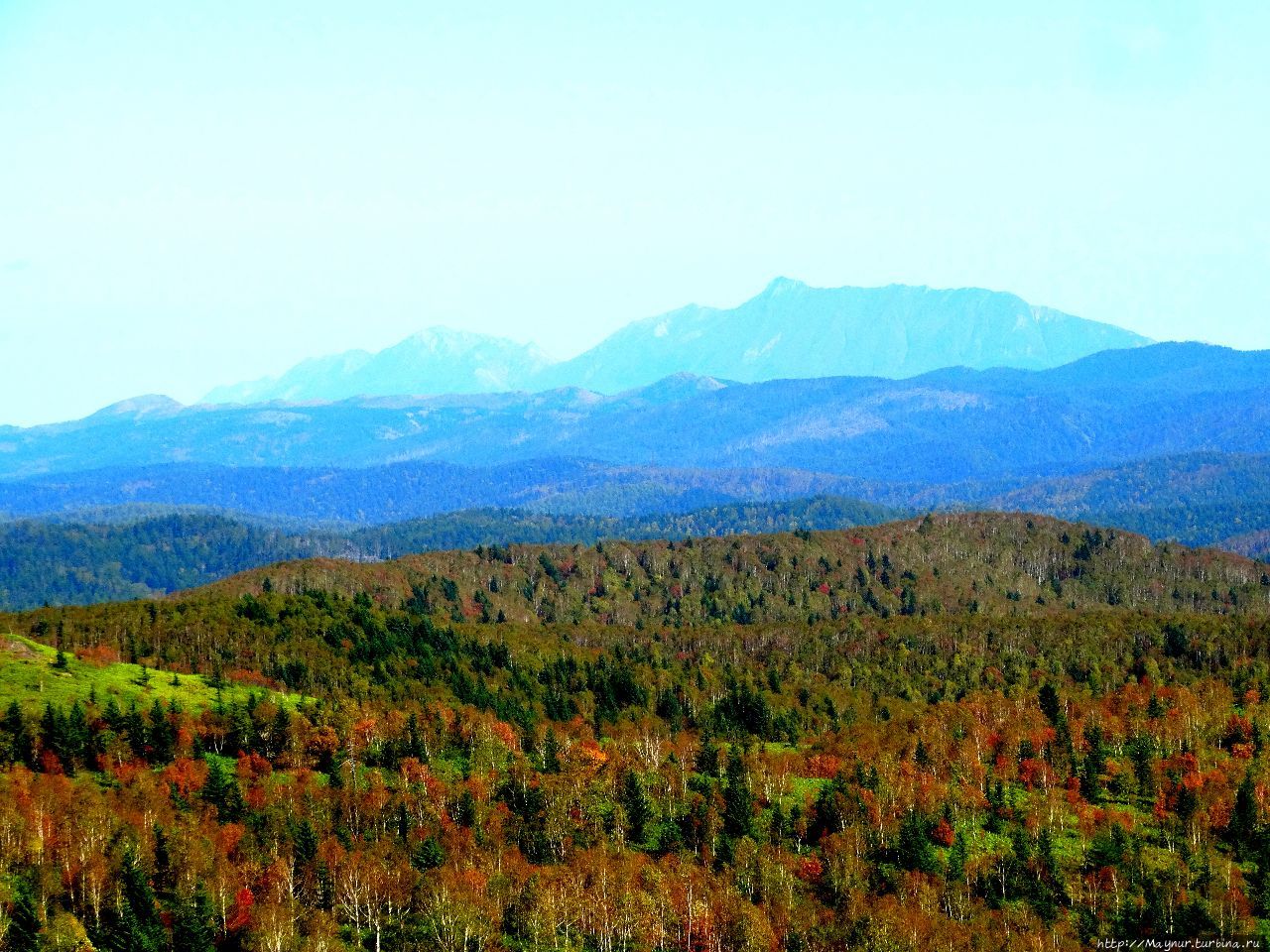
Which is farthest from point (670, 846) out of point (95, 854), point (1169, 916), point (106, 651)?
point (106, 651)

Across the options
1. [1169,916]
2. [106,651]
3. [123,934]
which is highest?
[106,651]

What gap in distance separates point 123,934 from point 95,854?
1148 centimetres

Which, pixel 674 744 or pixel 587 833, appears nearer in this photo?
pixel 587 833

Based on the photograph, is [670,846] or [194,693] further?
[194,693]

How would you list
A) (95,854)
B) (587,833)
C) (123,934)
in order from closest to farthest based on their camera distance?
(123,934), (95,854), (587,833)

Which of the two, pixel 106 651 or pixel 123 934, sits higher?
pixel 106 651

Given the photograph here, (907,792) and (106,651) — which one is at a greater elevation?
(106,651)

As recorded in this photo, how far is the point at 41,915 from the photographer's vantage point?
90375mm

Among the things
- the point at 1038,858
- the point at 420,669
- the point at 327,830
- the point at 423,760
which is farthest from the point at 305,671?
the point at 1038,858

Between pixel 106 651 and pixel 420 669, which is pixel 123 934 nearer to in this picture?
pixel 106 651

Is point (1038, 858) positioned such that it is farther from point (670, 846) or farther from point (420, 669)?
point (420, 669)

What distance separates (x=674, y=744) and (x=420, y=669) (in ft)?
163

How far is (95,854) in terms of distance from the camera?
99250 mm

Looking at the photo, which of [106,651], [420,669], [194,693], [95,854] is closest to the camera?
[95,854]
